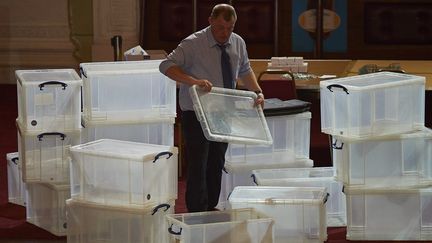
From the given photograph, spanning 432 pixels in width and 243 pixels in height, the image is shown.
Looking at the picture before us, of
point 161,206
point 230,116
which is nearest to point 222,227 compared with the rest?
point 161,206

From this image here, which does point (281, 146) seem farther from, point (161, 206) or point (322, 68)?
point (322, 68)

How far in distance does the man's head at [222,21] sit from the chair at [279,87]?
172cm

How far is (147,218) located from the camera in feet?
19.2

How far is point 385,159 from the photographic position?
654 centimetres

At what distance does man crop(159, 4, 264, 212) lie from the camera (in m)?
6.01

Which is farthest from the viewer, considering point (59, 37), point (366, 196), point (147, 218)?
point (59, 37)

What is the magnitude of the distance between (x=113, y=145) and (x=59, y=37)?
653 cm

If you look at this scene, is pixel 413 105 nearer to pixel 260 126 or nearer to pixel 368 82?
pixel 368 82

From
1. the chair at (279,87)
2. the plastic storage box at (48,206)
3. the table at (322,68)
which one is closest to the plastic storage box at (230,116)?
the plastic storage box at (48,206)

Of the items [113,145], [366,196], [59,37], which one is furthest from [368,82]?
[59,37]

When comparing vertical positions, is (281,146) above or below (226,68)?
below

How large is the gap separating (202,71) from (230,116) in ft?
1.07

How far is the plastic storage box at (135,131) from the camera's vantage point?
650 centimetres

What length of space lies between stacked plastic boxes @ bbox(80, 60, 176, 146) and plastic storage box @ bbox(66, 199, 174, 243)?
2.07ft
